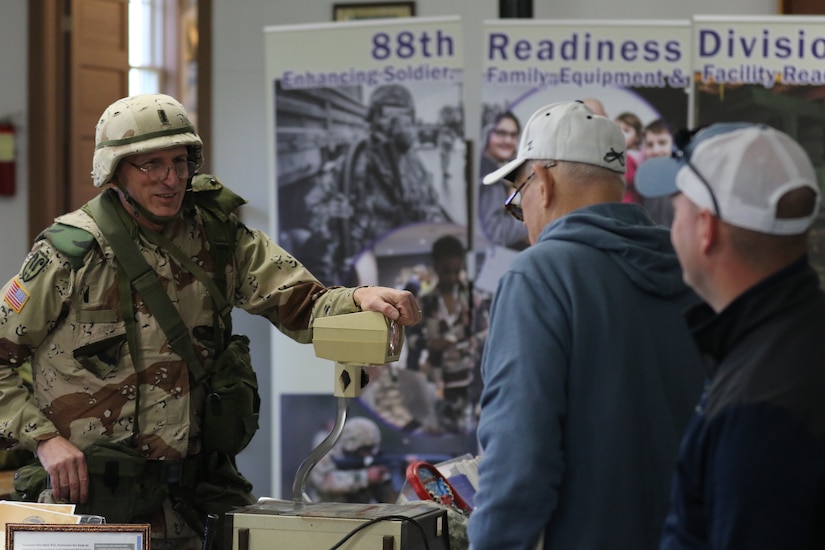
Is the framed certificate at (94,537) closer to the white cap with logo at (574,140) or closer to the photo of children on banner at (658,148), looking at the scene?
the white cap with logo at (574,140)

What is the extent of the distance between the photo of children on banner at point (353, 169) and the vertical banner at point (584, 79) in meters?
0.27

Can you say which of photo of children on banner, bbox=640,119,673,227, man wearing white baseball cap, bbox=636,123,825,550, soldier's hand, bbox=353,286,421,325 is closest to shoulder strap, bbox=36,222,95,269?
soldier's hand, bbox=353,286,421,325

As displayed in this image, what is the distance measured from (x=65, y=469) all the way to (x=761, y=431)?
1.79 m

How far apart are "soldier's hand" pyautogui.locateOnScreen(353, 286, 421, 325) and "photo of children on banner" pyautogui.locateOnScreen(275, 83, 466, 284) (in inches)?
103

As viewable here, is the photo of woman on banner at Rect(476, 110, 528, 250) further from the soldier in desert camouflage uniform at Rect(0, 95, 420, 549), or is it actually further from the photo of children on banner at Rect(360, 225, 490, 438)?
the soldier in desert camouflage uniform at Rect(0, 95, 420, 549)

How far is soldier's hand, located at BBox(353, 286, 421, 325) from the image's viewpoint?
2.46m

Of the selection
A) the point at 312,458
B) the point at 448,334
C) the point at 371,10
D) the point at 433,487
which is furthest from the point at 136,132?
the point at 371,10

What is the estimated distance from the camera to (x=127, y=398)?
2656mm

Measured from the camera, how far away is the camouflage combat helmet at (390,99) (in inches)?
201

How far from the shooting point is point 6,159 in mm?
6270

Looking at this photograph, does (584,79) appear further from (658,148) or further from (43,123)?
(43,123)

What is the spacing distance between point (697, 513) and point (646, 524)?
0.50m

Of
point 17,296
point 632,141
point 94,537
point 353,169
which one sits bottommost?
point 94,537

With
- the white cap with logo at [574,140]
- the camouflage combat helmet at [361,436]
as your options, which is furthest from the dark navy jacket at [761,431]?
the camouflage combat helmet at [361,436]
